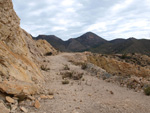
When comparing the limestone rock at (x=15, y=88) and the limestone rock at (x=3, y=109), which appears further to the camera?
the limestone rock at (x=15, y=88)

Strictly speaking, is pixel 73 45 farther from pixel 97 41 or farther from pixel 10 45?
pixel 10 45

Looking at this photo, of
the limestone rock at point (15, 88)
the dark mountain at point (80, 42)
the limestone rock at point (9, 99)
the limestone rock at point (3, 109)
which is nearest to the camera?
the limestone rock at point (3, 109)

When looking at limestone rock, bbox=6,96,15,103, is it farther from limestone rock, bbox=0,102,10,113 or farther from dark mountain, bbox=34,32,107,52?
dark mountain, bbox=34,32,107,52

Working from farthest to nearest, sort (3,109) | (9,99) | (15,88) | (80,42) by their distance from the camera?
1. (80,42)
2. (15,88)
3. (9,99)
4. (3,109)

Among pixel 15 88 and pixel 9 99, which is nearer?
pixel 9 99

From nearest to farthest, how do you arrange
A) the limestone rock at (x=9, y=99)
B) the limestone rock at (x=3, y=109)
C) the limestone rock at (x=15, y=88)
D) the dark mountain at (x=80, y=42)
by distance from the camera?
the limestone rock at (x=3, y=109), the limestone rock at (x=9, y=99), the limestone rock at (x=15, y=88), the dark mountain at (x=80, y=42)

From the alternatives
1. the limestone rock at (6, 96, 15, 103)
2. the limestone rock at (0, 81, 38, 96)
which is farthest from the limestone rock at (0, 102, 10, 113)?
the limestone rock at (0, 81, 38, 96)

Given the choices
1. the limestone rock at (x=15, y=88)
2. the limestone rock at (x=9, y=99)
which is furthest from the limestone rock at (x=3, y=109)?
the limestone rock at (x=15, y=88)

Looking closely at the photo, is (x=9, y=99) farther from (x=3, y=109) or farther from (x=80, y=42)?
(x=80, y=42)

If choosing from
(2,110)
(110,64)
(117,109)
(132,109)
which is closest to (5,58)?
(2,110)

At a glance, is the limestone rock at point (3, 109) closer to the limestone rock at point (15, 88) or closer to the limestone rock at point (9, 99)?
the limestone rock at point (9, 99)

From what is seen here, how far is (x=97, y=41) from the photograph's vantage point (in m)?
124

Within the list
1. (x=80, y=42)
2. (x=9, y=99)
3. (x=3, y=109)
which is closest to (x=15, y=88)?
(x=9, y=99)

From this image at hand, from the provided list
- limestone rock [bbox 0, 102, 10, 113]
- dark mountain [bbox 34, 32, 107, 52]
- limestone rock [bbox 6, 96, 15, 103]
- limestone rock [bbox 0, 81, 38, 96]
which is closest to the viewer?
limestone rock [bbox 0, 102, 10, 113]
